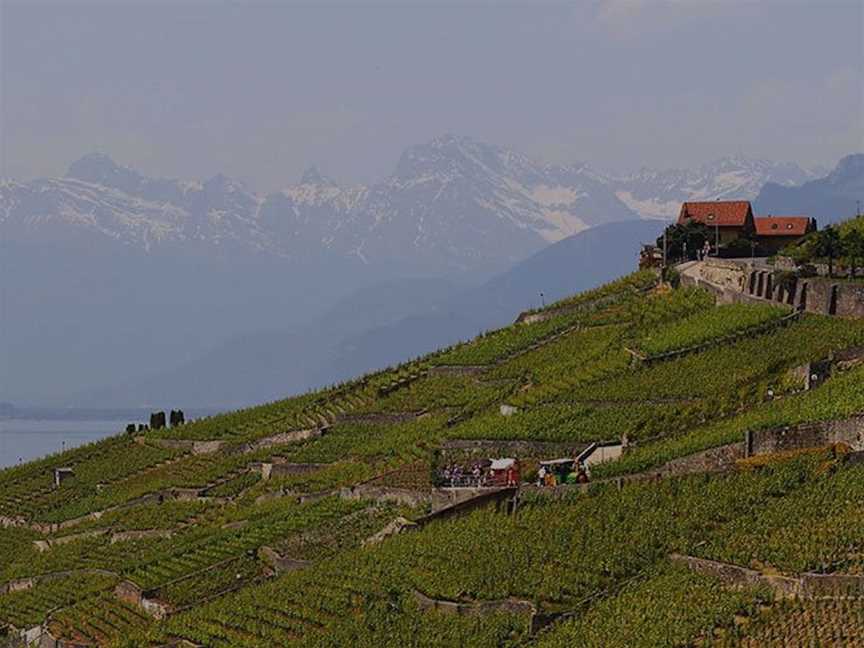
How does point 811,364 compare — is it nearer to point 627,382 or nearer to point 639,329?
point 627,382

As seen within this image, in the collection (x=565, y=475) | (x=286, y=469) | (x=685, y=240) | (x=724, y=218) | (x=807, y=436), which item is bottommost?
(x=565, y=475)

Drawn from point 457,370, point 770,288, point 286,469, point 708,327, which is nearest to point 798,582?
point 708,327

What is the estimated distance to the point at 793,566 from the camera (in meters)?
48.2

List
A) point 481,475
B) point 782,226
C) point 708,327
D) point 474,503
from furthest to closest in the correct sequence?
1. point 782,226
2. point 708,327
3. point 481,475
4. point 474,503

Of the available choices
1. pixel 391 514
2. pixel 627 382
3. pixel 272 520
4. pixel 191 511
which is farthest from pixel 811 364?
pixel 191 511

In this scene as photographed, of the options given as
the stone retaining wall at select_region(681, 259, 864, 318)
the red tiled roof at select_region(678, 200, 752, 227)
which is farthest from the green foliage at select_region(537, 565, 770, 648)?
the red tiled roof at select_region(678, 200, 752, 227)

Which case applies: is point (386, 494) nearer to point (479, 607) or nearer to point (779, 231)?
point (479, 607)

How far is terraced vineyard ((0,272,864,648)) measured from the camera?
50562 mm

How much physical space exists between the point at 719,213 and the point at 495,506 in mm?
58505

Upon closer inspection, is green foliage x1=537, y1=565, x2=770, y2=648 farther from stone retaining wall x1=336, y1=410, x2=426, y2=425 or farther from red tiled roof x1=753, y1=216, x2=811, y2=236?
red tiled roof x1=753, y1=216, x2=811, y2=236

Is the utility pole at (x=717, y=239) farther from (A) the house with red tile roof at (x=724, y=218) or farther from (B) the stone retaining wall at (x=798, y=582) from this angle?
(B) the stone retaining wall at (x=798, y=582)

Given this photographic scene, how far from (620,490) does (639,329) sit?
3192 cm

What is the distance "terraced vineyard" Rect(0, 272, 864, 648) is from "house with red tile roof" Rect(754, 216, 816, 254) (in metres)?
10.7

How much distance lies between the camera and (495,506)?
63.5 metres
